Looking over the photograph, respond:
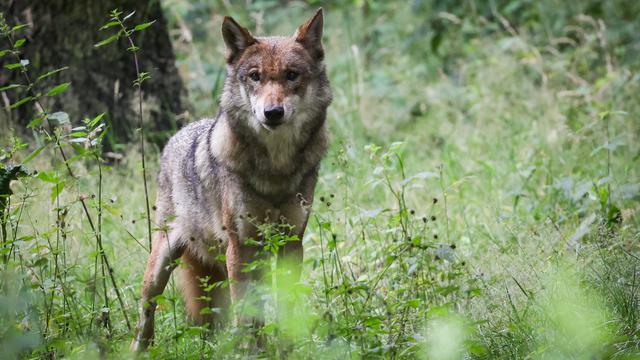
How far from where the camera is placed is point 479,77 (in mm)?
8445

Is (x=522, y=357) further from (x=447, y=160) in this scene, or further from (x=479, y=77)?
(x=479, y=77)

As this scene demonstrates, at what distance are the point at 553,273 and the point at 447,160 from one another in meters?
2.89

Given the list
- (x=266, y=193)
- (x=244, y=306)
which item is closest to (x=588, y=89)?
(x=266, y=193)

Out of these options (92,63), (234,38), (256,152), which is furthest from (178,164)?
(92,63)

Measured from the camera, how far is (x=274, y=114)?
3975mm

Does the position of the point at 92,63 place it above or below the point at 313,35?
above

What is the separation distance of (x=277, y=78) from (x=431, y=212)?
1.95 metres

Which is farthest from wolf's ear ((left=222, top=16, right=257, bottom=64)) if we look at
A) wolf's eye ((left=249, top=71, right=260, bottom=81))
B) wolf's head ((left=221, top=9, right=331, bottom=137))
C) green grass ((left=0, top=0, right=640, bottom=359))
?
green grass ((left=0, top=0, right=640, bottom=359))

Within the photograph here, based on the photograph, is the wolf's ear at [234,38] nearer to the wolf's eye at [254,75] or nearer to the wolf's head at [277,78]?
the wolf's head at [277,78]

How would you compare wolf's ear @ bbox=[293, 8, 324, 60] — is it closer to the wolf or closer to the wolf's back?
the wolf

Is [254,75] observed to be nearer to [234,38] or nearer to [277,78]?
[277,78]

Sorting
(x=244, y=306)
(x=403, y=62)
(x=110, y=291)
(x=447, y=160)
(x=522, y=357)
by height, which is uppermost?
(x=403, y=62)

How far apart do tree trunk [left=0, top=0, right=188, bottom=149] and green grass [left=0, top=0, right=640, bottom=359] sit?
455 mm

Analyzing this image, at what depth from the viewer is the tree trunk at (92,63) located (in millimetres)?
6777
